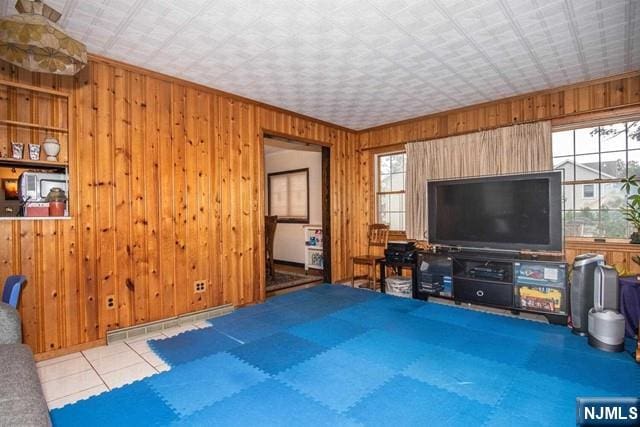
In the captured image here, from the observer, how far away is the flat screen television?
12.1ft

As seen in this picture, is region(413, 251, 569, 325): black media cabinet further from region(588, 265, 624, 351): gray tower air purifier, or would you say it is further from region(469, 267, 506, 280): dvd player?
region(588, 265, 624, 351): gray tower air purifier

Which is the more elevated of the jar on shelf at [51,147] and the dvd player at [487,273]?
the jar on shelf at [51,147]

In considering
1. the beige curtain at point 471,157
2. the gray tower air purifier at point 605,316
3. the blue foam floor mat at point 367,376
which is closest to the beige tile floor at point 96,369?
the blue foam floor mat at point 367,376

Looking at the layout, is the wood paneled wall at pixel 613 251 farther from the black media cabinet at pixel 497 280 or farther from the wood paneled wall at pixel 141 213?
the wood paneled wall at pixel 141 213

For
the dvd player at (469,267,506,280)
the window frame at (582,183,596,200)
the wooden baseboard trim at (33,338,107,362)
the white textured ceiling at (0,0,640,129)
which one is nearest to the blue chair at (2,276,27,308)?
the wooden baseboard trim at (33,338,107,362)

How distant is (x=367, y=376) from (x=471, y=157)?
136 inches

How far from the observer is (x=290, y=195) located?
7.55 meters

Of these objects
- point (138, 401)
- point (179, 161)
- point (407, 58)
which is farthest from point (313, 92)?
point (138, 401)

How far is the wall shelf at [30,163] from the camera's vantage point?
8.60ft

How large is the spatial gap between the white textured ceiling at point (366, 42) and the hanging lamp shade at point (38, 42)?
1.13 ft

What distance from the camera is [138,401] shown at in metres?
2.12

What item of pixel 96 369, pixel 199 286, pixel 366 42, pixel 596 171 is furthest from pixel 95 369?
pixel 596 171

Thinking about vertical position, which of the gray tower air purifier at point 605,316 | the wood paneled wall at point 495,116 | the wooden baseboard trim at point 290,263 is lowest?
the wooden baseboard trim at point 290,263

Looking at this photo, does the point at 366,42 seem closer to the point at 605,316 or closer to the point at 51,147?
the point at 51,147
